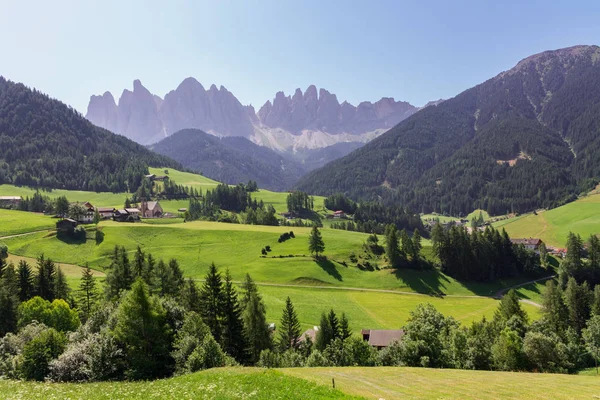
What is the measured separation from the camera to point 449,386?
1171 inches

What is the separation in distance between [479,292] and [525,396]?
354 feet

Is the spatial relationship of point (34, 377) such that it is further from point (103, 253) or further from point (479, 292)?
point (479, 292)

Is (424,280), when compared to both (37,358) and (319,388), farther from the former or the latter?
(37,358)

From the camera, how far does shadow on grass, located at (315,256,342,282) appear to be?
123m

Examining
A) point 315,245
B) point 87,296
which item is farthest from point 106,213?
point 87,296

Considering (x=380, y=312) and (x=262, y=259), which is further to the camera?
(x=262, y=259)

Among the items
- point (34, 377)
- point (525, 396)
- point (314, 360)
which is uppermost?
point (525, 396)

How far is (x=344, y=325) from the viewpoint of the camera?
63969 millimetres

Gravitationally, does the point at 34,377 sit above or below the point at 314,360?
above

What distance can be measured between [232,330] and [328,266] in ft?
256

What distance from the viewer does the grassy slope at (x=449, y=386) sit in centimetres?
2639

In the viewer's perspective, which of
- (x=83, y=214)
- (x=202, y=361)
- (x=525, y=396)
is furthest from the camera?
(x=83, y=214)

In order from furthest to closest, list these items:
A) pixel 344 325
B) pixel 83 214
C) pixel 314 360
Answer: pixel 83 214 → pixel 344 325 → pixel 314 360

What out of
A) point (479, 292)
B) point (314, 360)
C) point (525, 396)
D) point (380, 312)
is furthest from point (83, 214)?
point (525, 396)
